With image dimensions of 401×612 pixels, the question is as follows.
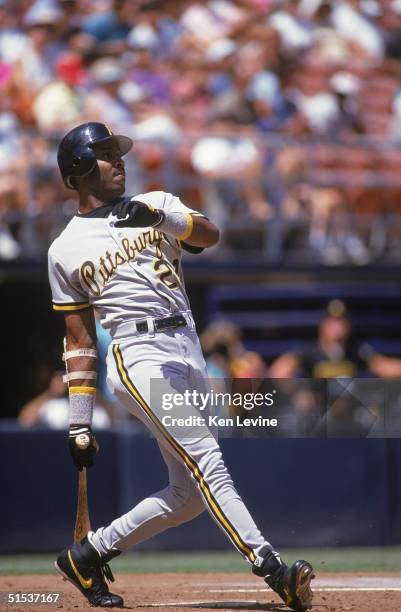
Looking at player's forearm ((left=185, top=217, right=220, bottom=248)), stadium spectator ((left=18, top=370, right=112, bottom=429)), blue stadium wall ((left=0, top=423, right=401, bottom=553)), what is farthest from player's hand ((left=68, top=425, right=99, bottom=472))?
stadium spectator ((left=18, top=370, right=112, bottom=429))

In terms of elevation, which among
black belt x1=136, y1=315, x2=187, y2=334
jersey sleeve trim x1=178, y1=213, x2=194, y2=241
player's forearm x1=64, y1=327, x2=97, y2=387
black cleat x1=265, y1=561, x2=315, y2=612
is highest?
jersey sleeve trim x1=178, y1=213, x2=194, y2=241

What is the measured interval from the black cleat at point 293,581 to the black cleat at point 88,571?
0.82 m

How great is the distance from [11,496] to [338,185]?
4.02 metres

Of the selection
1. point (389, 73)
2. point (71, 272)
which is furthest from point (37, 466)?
point (389, 73)

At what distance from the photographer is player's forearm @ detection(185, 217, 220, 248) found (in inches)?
183

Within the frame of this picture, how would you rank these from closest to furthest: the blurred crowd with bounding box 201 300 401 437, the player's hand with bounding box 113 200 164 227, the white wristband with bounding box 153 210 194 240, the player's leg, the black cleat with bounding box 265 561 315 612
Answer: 1. the black cleat with bounding box 265 561 315 612
2. the player's hand with bounding box 113 200 164 227
3. the white wristband with bounding box 153 210 194 240
4. the player's leg
5. the blurred crowd with bounding box 201 300 401 437

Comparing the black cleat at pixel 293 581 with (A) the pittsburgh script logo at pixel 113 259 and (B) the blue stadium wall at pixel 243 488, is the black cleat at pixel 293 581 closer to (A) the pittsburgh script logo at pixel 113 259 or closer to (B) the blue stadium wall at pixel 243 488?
(A) the pittsburgh script logo at pixel 113 259

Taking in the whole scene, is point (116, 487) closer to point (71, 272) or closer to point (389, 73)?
point (71, 272)

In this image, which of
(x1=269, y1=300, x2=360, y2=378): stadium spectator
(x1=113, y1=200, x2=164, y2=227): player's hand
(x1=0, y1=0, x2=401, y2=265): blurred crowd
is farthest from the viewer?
(x1=0, y1=0, x2=401, y2=265): blurred crowd

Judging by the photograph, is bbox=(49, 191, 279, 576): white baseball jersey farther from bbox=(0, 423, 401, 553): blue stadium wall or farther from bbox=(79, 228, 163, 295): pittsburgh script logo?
bbox=(0, 423, 401, 553): blue stadium wall

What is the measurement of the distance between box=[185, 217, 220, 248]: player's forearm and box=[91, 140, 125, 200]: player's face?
425mm

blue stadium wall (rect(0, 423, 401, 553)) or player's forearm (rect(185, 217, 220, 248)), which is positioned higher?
player's forearm (rect(185, 217, 220, 248))

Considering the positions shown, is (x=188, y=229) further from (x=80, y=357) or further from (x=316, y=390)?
(x=316, y=390)

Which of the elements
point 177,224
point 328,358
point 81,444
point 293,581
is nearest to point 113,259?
point 177,224
